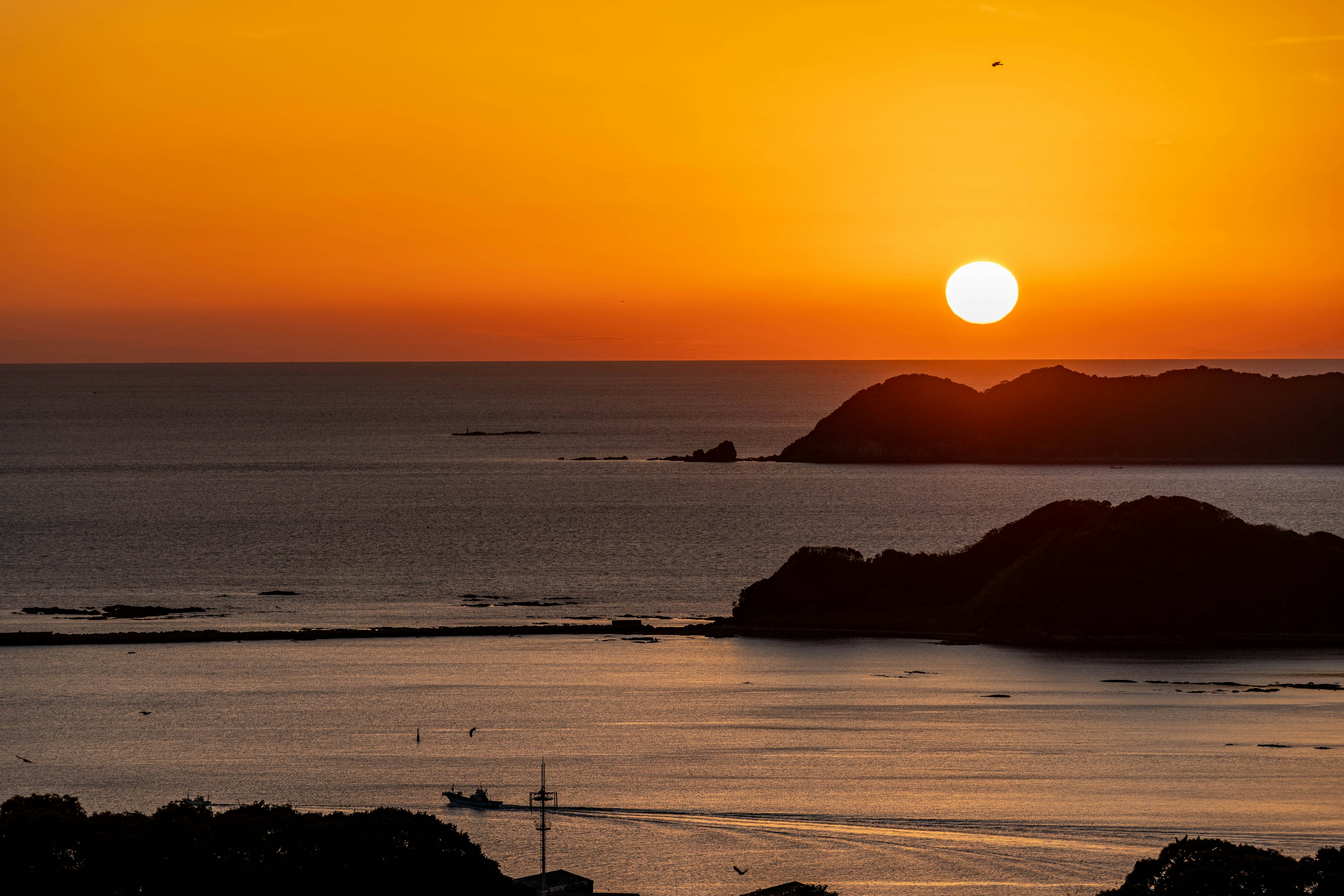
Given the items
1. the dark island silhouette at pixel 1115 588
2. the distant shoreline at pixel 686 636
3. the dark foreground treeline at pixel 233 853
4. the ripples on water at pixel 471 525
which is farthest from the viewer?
the ripples on water at pixel 471 525

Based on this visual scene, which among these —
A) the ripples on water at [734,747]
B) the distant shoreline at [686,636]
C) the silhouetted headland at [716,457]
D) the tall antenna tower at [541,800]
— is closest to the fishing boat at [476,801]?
the ripples on water at [734,747]

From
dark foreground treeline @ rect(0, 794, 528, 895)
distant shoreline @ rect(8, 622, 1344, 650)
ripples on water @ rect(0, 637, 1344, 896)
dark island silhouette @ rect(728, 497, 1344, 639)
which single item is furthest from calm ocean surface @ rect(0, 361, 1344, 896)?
dark foreground treeline @ rect(0, 794, 528, 895)

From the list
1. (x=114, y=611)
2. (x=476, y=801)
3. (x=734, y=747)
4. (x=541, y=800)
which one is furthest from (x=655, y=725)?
(x=114, y=611)

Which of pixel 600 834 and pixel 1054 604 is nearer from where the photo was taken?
pixel 600 834

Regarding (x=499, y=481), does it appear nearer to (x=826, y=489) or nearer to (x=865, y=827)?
(x=826, y=489)

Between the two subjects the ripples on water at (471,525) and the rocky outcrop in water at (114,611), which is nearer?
the rocky outcrop in water at (114,611)

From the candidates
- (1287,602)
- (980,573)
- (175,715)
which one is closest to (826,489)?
(980,573)

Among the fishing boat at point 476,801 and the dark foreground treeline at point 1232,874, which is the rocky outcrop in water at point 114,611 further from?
the dark foreground treeline at point 1232,874

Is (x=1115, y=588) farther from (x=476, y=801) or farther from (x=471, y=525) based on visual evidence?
(x=471, y=525)
